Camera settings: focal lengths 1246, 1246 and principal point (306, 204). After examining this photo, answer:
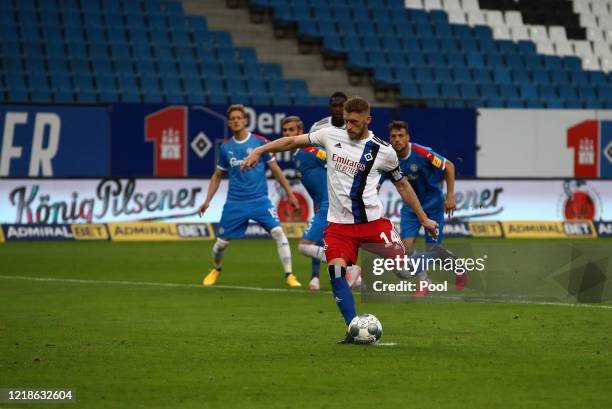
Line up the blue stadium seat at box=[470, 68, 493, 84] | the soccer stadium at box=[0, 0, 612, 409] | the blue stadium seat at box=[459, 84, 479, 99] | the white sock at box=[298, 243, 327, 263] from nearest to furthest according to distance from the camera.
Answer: the soccer stadium at box=[0, 0, 612, 409]
the white sock at box=[298, 243, 327, 263]
the blue stadium seat at box=[459, 84, 479, 99]
the blue stadium seat at box=[470, 68, 493, 84]

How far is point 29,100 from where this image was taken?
26.6 m

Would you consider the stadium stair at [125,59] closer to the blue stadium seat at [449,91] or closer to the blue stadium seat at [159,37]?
the blue stadium seat at [159,37]

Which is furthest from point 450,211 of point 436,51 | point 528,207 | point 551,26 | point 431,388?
point 551,26

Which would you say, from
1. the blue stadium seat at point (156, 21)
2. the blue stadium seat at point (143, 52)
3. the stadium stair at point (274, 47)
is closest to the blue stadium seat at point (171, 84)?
the blue stadium seat at point (143, 52)

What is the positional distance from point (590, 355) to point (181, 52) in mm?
21276

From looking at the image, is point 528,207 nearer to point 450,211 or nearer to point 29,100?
point 29,100

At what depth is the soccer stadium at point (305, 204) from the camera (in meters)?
8.76

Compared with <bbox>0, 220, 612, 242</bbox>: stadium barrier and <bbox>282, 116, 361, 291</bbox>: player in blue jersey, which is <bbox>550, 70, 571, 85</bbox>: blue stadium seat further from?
<bbox>282, 116, 361, 291</bbox>: player in blue jersey

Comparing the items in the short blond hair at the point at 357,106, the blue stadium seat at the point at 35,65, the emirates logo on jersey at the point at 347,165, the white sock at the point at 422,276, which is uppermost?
the blue stadium seat at the point at 35,65

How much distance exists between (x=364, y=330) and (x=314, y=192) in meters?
5.55

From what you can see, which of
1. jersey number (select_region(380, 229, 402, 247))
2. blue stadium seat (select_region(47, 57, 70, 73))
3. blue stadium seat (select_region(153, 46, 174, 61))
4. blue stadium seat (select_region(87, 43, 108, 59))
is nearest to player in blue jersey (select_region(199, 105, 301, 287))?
jersey number (select_region(380, 229, 402, 247))

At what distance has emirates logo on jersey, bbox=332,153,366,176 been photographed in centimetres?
1009

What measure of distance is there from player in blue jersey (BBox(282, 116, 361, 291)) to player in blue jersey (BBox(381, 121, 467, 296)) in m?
0.97

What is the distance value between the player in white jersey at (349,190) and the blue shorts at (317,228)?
4.55 metres
